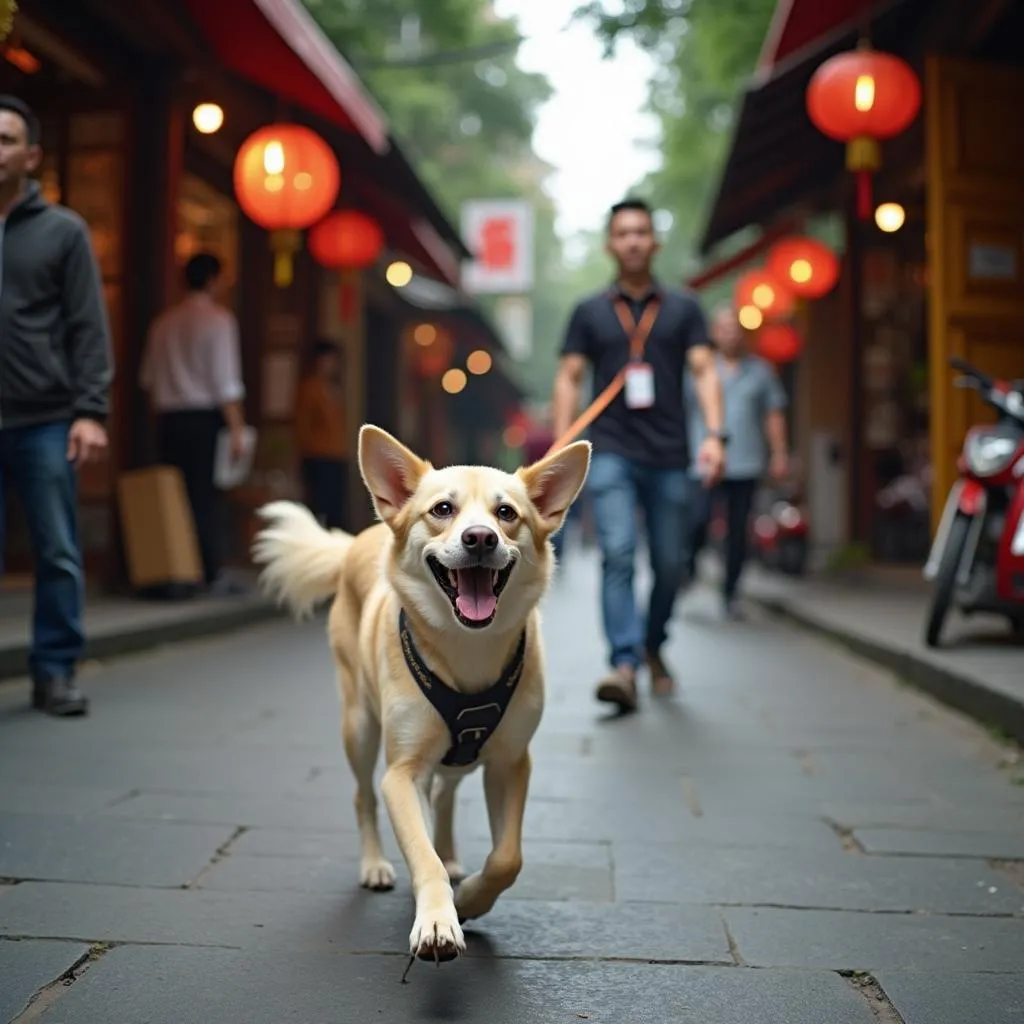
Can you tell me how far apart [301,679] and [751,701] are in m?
2.33

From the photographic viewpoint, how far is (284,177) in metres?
9.52

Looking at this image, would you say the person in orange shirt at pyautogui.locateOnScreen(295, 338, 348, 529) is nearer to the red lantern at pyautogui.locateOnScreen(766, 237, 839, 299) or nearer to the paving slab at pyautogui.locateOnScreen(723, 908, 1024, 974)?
the red lantern at pyautogui.locateOnScreen(766, 237, 839, 299)

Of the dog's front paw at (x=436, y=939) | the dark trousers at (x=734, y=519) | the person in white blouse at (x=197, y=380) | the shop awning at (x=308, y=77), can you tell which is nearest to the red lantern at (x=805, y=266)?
the shop awning at (x=308, y=77)

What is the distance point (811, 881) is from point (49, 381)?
344 centimetres

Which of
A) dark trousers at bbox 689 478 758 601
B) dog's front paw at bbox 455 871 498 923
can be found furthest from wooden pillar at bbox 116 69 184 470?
dog's front paw at bbox 455 871 498 923

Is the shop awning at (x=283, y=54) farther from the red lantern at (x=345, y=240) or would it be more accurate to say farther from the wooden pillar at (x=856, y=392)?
the wooden pillar at (x=856, y=392)

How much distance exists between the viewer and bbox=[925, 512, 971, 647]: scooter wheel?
6262mm

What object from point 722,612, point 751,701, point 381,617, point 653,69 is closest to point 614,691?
point 751,701

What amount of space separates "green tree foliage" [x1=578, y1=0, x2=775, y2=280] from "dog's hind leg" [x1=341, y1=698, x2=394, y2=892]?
25.8 ft

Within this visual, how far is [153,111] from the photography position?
9625 millimetres

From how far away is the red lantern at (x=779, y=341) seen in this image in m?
16.0

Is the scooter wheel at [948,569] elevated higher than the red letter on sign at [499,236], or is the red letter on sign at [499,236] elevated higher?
the red letter on sign at [499,236]

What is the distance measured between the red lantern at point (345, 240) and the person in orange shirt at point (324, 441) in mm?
1005

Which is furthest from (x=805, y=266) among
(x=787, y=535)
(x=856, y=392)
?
(x=787, y=535)
